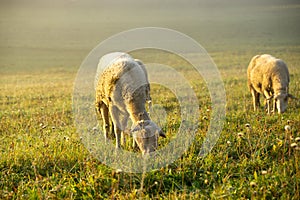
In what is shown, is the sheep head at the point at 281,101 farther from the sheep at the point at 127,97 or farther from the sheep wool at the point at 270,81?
the sheep at the point at 127,97

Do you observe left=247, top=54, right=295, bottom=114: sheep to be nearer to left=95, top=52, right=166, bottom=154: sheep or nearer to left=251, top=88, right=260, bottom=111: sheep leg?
left=251, top=88, right=260, bottom=111: sheep leg

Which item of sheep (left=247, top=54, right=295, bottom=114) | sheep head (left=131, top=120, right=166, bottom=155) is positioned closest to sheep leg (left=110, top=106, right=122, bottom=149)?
sheep head (left=131, top=120, right=166, bottom=155)

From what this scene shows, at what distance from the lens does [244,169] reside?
520 centimetres

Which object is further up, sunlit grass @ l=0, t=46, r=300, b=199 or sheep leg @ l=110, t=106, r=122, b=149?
sheep leg @ l=110, t=106, r=122, b=149

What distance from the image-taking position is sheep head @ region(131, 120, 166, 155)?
19.2 ft

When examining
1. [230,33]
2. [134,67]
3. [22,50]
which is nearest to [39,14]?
→ [22,50]

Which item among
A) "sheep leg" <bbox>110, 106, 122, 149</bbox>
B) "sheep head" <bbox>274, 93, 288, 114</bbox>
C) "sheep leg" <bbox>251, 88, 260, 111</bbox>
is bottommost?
"sheep leg" <bbox>251, 88, 260, 111</bbox>

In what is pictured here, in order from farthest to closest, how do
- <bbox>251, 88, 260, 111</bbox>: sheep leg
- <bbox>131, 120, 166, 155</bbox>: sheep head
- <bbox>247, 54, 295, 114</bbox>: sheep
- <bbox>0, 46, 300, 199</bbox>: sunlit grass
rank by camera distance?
<bbox>251, 88, 260, 111</bbox>: sheep leg, <bbox>247, 54, 295, 114</bbox>: sheep, <bbox>131, 120, 166, 155</bbox>: sheep head, <bbox>0, 46, 300, 199</bbox>: sunlit grass

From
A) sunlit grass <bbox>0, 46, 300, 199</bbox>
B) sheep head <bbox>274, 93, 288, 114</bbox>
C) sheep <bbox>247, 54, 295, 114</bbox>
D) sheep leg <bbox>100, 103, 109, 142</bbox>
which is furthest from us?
sheep <bbox>247, 54, 295, 114</bbox>

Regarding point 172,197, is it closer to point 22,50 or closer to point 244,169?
point 244,169

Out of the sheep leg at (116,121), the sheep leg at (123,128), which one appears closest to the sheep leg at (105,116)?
the sheep leg at (123,128)

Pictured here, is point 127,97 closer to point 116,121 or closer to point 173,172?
point 116,121

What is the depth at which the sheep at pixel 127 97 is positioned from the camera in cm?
591

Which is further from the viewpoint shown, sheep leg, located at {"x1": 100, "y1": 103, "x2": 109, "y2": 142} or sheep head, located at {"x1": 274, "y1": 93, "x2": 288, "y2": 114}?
sheep head, located at {"x1": 274, "y1": 93, "x2": 288, "y2": 114}
